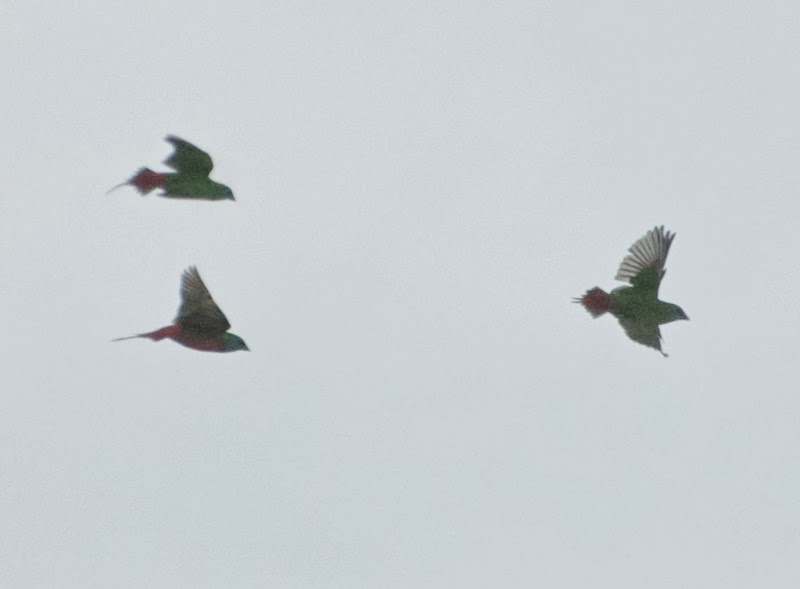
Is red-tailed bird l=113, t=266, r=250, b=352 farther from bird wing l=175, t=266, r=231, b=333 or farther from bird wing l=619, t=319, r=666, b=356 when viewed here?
bird wing l=619, t=319, r=666, b=356

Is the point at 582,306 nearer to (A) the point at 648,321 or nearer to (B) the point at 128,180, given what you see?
(A) the point at 648,321

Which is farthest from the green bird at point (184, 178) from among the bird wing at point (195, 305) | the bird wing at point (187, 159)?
the bird wing at point (195, 305)

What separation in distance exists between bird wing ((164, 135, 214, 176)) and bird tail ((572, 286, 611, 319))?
17.8 ft

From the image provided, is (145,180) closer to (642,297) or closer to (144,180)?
(144,180)

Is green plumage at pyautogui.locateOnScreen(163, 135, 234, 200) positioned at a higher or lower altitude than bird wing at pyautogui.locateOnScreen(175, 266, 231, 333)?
higher

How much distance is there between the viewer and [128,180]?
20.7 meters

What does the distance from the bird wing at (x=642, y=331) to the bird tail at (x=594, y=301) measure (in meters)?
0.62

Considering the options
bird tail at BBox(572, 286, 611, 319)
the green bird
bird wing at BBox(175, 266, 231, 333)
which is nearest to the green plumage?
the green bird

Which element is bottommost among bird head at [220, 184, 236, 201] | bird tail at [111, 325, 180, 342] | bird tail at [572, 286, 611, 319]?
bird tail at [111, 325, 180, 342]

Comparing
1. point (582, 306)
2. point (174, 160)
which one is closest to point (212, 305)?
point (174, 160)

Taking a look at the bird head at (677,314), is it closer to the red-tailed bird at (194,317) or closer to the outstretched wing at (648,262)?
the outstretched wing at (648,262)

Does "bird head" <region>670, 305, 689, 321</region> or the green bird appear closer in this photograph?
the green bird

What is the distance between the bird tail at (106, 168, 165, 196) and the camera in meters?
20.7

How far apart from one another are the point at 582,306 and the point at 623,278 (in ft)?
4.77
